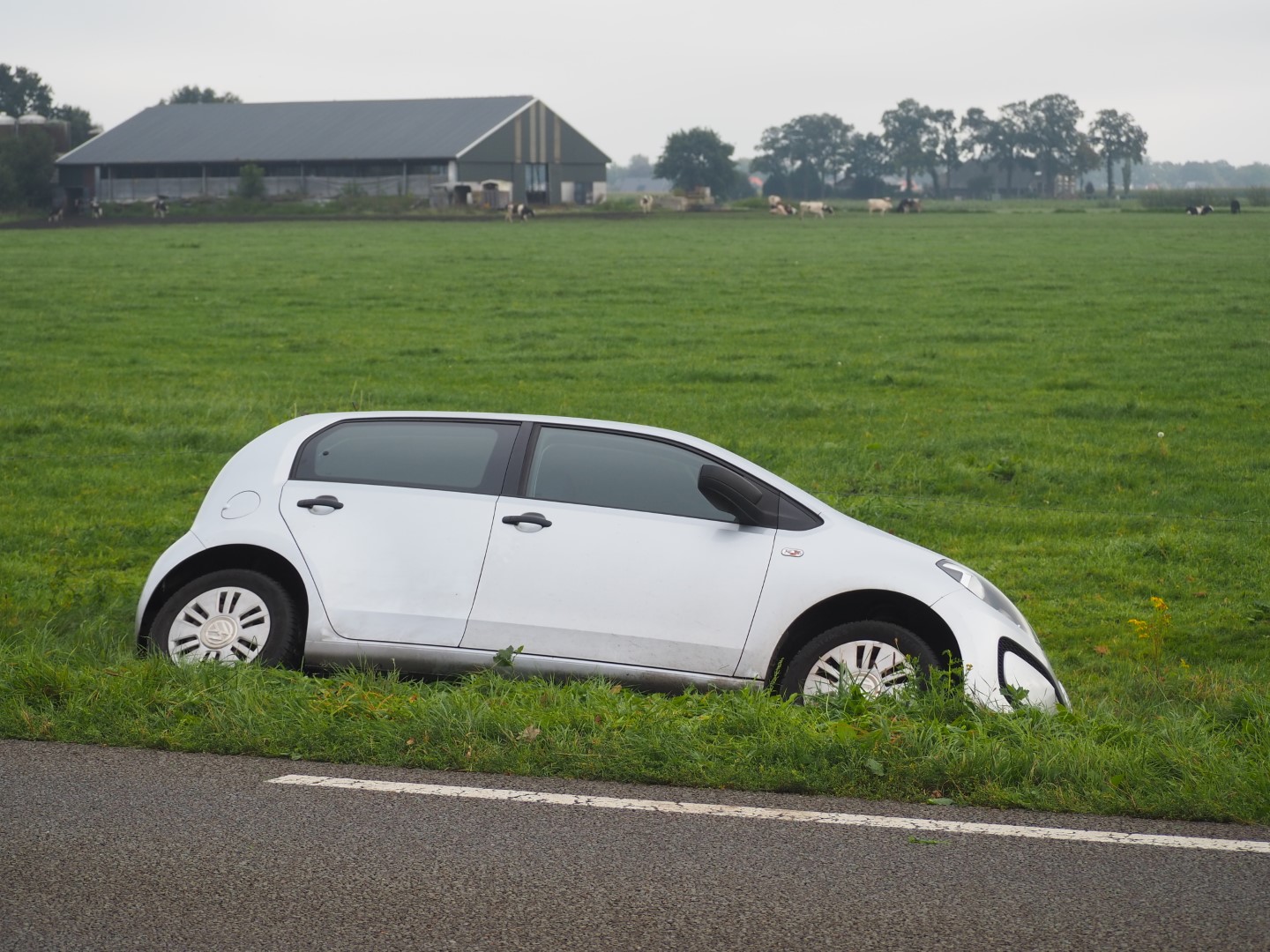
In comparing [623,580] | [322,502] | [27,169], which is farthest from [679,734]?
[27,169]

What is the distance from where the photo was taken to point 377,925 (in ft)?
14.0

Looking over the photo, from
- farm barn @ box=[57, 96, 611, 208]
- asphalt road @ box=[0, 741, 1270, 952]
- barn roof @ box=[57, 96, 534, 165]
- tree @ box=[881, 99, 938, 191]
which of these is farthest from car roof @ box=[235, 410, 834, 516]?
tree @ box=[881, 99, 938, 191]

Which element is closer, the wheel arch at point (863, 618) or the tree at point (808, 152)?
the wheel arch at point (863, 618)

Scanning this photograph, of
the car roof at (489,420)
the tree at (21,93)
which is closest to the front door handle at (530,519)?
the car roof at (489,420)

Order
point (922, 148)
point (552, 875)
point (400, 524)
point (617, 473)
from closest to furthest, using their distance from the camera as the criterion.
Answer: point (552, 875)
point (400, 524)
point (617, 473)
point (922, 148)

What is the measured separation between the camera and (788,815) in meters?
5.36

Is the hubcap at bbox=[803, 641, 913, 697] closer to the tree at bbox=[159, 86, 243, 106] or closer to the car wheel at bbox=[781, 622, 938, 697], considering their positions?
the car wheel at bbox=[781, 622, 938, 697]

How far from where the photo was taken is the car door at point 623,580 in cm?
668

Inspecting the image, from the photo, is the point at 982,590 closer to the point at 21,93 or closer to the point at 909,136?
the point at 21,93

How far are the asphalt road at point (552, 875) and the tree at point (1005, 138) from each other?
576 feet

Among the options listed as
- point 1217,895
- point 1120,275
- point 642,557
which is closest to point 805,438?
point 642,557

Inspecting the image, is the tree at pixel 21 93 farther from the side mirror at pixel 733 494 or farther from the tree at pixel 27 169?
the side mirror at pixel 733 494

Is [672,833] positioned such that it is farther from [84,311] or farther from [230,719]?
[84,311]

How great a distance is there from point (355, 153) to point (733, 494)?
270 feet
